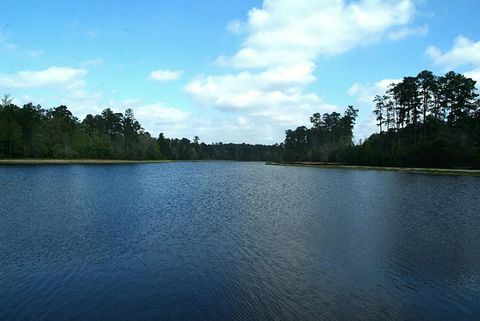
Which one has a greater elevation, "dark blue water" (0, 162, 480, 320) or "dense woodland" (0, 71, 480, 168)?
"dense woodland" (0, 71, 480, 168)

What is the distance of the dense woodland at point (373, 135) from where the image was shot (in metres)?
82.8

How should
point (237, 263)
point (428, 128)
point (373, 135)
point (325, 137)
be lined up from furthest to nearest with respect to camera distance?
point (325, 137) < point (373, 135) < point (428, 128) < point (237, 263)

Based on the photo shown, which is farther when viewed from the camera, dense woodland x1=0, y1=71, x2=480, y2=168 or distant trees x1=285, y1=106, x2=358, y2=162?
distant trees x1=285, y1=106, x2=358, y2=162

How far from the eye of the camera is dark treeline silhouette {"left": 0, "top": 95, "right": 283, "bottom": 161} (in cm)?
11044

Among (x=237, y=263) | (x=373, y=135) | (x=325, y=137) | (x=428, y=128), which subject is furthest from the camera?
(x=325, y=137)

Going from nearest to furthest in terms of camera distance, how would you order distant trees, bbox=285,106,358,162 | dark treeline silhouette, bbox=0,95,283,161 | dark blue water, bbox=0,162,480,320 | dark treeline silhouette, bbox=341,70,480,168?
dark blue water, bbox=0,162,480,320 < dark treeline silhouette, bbox=341,70,480,168 < dark treeline silhouette, bbox=0,95,283,161 < distant trees, bbox=285,106,358,162

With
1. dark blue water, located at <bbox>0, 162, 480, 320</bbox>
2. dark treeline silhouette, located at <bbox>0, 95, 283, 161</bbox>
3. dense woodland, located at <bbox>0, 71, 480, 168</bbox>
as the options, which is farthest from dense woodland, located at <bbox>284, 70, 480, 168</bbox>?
dark treeline silhouette, located at <bbox>0, 95, 283, 161</bbox>

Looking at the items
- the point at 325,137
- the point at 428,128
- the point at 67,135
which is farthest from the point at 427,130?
the point at 67,135

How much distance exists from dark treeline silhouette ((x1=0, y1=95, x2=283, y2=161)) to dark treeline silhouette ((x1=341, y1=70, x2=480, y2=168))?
94057 mm

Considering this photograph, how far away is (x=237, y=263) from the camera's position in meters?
15.4

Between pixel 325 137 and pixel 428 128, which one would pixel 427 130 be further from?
pixel 325 137

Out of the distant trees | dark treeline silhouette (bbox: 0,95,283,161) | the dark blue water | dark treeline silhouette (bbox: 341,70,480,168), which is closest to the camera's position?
the dark blue water

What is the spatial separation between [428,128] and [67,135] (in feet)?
378

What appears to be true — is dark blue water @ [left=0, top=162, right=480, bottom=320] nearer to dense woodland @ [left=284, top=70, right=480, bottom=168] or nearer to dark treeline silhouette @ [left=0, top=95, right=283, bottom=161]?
dense woodland @ [left=284, top=70, right=480, bottom=168]
